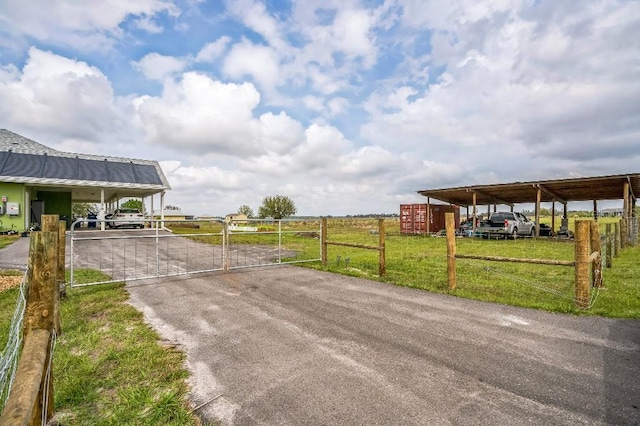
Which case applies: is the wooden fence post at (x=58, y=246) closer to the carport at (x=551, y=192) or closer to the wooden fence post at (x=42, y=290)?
the wooden fence post at (x=42, y=290)

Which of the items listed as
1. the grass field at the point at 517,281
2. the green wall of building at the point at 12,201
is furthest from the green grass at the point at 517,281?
the green wall of building at the point at 12,201

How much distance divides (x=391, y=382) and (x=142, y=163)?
27.4m

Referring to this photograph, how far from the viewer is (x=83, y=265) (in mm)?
10180

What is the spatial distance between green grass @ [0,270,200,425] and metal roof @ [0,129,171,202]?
61.2ft

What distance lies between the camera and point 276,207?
5347 cm

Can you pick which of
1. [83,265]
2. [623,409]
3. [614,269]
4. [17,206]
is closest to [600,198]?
[614,269]

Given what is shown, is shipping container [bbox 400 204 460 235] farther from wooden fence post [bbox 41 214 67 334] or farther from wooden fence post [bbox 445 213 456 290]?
wooden fence post [bbox 41 214 67 334]

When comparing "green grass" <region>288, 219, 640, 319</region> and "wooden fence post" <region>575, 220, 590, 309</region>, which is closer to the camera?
"wooden fence post" <region>575, 220, 590, 309</region>

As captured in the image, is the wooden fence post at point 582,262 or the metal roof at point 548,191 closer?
the wooden fence post at point 582,262

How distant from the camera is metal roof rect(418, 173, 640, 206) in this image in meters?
18.2

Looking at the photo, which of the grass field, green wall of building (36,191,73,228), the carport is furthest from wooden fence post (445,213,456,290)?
green wall of building (36,191,73,228)

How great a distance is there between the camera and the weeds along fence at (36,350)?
5.04 ft

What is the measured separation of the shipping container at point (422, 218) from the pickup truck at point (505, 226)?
4348 millimetres

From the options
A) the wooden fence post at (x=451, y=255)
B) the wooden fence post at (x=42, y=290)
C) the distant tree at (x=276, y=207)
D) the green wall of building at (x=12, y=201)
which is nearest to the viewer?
the wooden fence post at (x=42, y=290)
